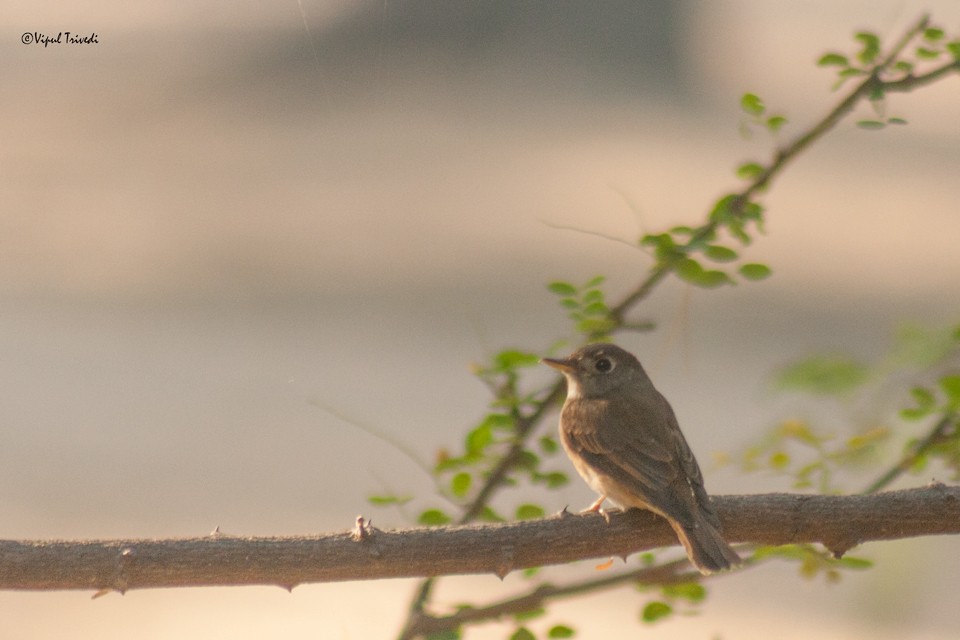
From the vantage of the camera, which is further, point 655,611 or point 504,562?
point 655,611

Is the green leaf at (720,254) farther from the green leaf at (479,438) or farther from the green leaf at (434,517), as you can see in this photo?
the green leaf at (434,517)

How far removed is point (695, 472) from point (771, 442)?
11.3 inches

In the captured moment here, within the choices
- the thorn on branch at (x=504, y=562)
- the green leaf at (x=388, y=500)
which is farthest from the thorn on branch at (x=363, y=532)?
the green leaf at (x=388, y=500)

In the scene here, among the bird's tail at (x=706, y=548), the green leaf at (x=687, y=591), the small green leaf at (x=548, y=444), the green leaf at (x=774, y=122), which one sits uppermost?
the green leaf at (x=774, y=122)

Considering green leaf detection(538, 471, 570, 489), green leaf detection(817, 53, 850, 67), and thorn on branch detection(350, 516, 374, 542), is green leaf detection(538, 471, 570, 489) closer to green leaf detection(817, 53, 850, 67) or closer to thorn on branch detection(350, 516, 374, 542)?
thorn on branch detection(350, 516, 374, 542)

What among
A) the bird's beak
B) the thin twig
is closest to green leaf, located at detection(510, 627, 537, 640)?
the bird's beak

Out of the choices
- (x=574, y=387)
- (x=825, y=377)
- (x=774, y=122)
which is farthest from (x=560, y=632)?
(x=774, y=122)

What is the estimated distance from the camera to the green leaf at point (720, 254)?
3.13 metres

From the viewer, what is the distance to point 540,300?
9.27m

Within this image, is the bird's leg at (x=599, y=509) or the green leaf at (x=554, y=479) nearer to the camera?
the bird's leg at (x=599, y=509)

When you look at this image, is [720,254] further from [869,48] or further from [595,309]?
[869,48]

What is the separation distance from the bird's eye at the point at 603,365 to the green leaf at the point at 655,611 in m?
0.73

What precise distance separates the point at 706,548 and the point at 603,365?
94cm

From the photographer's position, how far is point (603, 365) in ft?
12.4
